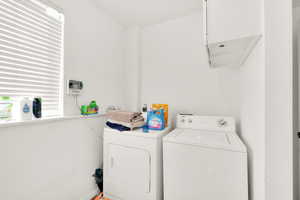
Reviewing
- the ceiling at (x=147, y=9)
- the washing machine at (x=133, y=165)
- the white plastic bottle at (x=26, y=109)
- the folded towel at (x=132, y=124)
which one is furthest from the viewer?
the ceiling at (x=147, y=9)

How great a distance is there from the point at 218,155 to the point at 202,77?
3.97 ft

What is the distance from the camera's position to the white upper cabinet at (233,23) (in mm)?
854

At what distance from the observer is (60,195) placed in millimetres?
1376

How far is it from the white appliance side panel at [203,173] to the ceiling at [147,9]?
187cm

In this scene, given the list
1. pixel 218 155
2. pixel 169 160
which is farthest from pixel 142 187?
pixel 218 155

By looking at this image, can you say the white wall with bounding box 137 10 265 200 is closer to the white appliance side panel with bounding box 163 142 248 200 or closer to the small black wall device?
the white appliance side panel with bounding box 163 142 248 200

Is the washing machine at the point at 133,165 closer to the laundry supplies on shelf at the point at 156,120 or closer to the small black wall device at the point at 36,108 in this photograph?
the laundry supplies on shelf at the point at 156,120

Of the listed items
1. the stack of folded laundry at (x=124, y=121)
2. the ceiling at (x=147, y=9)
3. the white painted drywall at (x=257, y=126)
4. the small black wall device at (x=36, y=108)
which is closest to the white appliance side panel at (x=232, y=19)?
the white painted drywall at (x=257, y=126)

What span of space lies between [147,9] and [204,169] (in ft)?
7.13

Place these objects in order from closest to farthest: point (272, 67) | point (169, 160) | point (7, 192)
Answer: point (272, 67) → point (7, 192) → point (169, 160)

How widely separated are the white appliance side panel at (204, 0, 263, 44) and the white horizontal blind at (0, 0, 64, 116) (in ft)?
5.01

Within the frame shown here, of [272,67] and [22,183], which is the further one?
[22,183]

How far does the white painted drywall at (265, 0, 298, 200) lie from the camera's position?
738 millimetres

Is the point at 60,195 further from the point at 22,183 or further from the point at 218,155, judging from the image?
the point at 218,155
